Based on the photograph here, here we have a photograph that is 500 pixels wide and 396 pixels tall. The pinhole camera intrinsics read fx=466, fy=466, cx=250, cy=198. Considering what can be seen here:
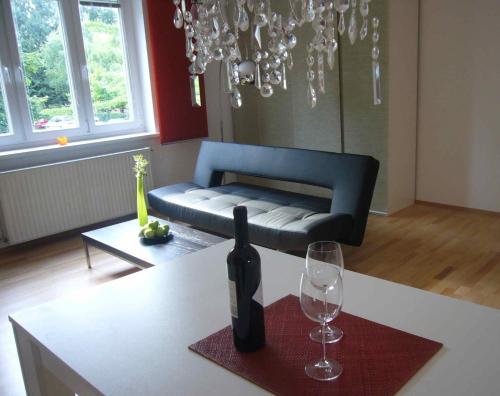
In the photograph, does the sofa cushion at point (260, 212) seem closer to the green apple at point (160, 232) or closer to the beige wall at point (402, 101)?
the green apple at point (160, 232)

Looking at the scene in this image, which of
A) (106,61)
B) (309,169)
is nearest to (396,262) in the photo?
(309,169)

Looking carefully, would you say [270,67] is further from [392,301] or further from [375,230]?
[375,230]

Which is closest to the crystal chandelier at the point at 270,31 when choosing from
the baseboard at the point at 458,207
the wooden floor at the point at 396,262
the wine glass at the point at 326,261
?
the wine glass at the point at 326,261

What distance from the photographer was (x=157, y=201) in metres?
3.89

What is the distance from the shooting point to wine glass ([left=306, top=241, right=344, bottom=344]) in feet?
3.34

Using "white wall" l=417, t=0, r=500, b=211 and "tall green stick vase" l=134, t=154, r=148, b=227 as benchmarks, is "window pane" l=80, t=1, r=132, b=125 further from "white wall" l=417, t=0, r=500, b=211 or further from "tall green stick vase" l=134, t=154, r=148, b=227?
"white wall" l=417, t=0, r=500, b=211

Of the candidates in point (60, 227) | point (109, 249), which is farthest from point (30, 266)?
point (109, 249)

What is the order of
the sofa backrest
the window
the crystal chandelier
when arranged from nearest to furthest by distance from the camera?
1. the crystal chandelier
2. the sofa backrest
3. the window

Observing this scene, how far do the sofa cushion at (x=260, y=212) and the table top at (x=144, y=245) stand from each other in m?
0.25

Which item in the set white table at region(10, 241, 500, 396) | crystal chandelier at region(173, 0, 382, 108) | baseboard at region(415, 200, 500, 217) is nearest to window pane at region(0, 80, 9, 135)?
crystal chandelier at region(173, 0, 382, 108)

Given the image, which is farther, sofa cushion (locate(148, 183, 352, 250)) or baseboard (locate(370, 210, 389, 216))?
baseboard (locate(370, 210, 389, 216))

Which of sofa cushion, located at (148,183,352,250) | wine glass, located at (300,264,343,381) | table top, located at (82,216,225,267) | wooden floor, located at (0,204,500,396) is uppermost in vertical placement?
wine glass, located at (300,264,343,381)

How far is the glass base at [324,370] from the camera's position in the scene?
2.99ft

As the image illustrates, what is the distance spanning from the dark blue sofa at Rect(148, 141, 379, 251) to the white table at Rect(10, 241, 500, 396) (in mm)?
1416
